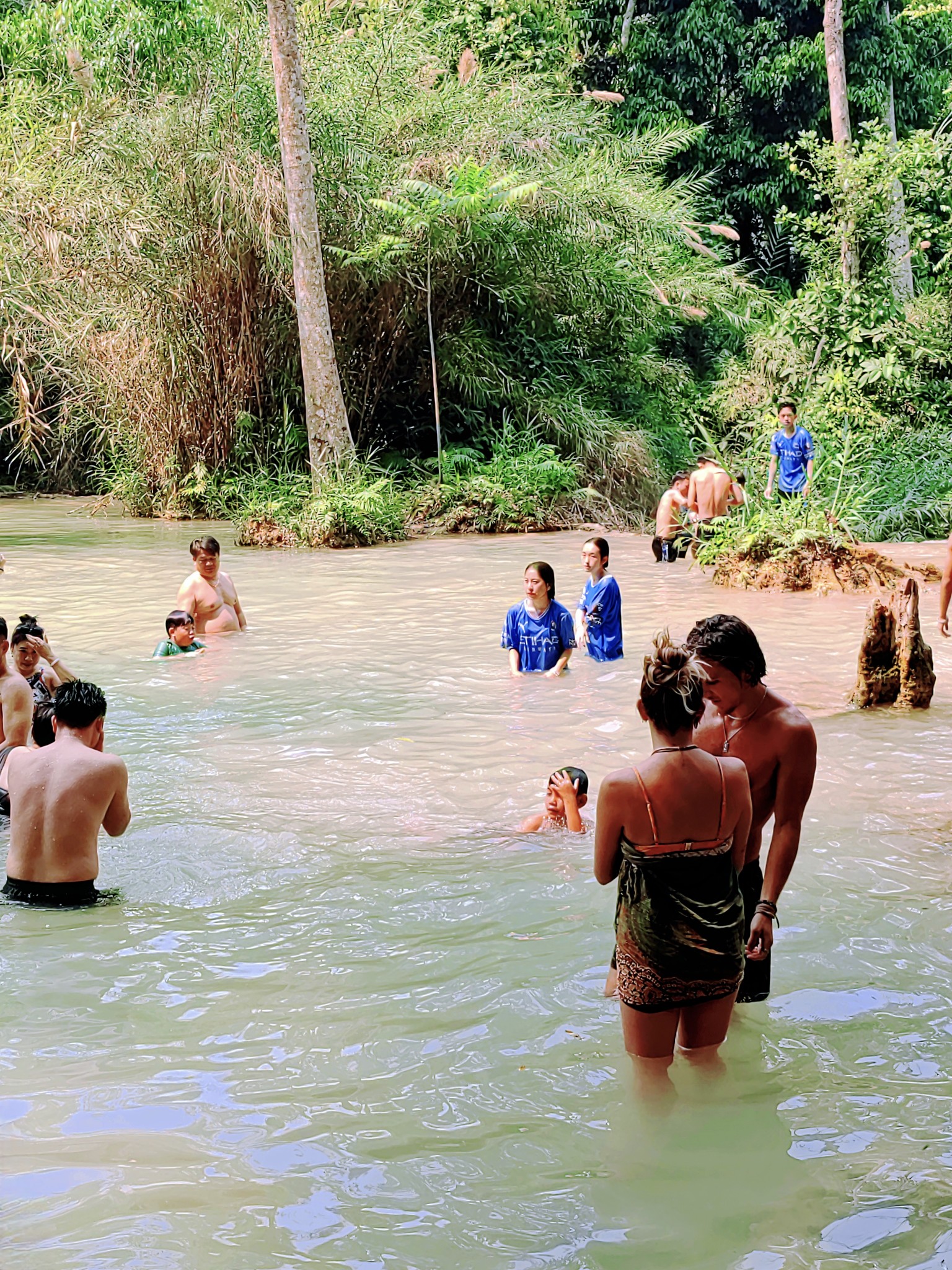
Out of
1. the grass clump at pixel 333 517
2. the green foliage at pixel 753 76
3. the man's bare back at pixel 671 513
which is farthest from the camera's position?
the green foliage at pixel 753 76

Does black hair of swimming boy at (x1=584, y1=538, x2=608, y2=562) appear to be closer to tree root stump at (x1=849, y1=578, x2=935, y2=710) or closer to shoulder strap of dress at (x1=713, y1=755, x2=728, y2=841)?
tree root stump at (x1=849, y1=578, x2=935, y2=710)

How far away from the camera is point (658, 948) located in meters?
3.54

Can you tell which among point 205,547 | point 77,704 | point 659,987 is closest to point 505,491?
point 205,547

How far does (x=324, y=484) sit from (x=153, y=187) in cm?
519

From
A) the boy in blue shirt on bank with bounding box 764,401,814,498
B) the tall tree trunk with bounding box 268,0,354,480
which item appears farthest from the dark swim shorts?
the tall tree trunk with bounding box 268,0,354,480

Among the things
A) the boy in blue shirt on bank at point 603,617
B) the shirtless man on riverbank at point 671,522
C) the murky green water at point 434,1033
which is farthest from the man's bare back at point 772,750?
the shirtless man on riverbank at point 671,522

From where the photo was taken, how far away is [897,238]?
2309 centimetres

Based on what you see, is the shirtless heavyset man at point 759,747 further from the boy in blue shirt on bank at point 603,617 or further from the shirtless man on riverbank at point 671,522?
the shirtless man on riverbank at point 671,522

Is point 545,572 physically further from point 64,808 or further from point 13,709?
point 64,808

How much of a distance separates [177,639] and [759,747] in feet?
24.8

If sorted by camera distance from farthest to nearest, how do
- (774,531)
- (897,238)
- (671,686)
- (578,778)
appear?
(897,238) < (774,531) < (578,778) < (671,686)

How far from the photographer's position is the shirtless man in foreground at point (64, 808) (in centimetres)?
543

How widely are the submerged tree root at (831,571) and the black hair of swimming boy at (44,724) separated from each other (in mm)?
9113

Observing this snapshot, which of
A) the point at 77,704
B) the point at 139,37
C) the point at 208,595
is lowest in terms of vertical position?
the point at 77,704
